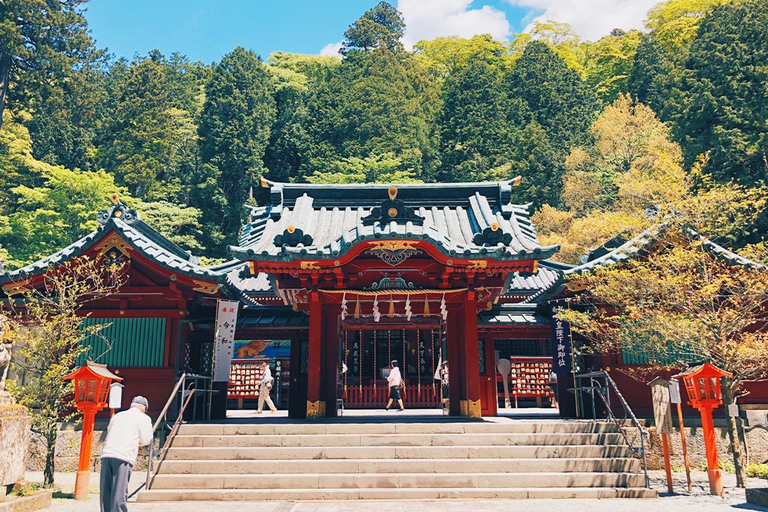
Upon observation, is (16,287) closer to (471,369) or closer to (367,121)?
(471,369)

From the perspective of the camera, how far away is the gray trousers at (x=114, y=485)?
7457 millimetres

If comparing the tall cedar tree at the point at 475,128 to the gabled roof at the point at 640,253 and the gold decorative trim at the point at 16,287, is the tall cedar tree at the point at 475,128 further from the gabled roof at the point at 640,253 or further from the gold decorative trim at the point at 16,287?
the gold decorative trim at the point at 16,287

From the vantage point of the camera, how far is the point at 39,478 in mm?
13188

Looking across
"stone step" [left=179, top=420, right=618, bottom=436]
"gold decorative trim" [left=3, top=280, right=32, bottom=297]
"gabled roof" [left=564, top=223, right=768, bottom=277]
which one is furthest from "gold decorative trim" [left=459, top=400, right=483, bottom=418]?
"gold decorative trim" [left=3, top=280, right=32, bottom=297]

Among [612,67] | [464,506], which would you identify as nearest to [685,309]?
[464,506]

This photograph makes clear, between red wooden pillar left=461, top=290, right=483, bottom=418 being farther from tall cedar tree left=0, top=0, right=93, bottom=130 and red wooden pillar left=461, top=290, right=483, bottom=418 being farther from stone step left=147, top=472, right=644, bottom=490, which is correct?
tall cedar tree left=0, top=0, right=93, bottom=130

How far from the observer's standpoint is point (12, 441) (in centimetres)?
884

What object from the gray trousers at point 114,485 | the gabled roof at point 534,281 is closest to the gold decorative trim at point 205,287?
the gray trousers at point 114,485

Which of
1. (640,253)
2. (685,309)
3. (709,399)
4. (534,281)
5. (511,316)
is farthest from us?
(534,281)

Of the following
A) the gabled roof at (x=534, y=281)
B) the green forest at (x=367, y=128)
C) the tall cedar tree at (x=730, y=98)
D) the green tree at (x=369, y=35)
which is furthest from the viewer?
the green tree at (x=369, y=35)

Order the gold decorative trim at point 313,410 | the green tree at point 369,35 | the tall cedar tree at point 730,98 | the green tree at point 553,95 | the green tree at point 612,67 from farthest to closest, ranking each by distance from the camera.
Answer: the green tree at point 369,35 < the green tree at point 612,67 < the green tree at point 553,95 < the tall cedar tree at point 730,98 < the gold decorative trim at point 313,410

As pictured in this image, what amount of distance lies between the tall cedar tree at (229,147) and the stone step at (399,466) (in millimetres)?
33791

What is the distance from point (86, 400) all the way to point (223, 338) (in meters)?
4.82

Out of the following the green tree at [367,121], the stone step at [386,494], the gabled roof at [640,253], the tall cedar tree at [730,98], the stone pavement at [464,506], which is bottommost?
the stone pavement at [464,506]
